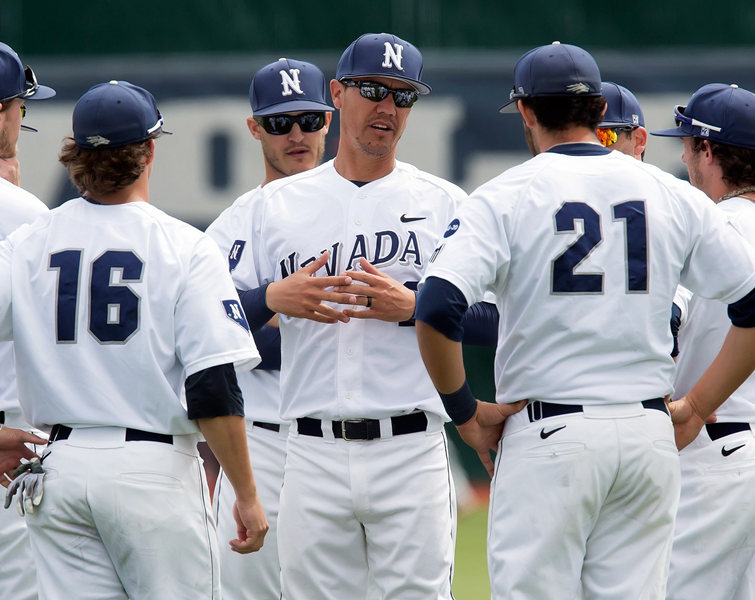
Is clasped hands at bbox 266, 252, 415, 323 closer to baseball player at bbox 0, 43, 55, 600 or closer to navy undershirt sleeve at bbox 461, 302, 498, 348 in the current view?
navy undershirt sleeve at bbox 461, 302, 498, 348

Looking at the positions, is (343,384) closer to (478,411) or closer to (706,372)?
(478,411)

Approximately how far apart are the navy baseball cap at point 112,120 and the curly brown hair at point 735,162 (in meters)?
1.95

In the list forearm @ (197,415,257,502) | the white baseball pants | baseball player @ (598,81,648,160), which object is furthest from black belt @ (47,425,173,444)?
baseball player @ (598,81,648,160)

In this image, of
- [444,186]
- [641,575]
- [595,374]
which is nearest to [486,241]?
[595,374]

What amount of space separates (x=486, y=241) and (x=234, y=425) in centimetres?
88

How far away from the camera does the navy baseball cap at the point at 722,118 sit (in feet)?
12.4

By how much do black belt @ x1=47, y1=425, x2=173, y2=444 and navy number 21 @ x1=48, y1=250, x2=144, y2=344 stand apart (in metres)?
0.25

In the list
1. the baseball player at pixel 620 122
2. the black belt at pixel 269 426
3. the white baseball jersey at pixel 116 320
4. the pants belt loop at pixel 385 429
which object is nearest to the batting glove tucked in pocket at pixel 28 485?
the white baseball jersey at pixel 116 320

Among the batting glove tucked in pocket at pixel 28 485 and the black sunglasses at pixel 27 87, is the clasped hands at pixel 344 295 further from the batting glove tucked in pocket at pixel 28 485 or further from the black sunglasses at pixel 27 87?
the black sunglasses at pixel 27 87

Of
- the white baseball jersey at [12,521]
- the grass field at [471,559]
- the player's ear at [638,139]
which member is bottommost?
the grass field at [471,559]

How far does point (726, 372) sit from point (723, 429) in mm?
395

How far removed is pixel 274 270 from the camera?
3.88m

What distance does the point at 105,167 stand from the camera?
317 cm

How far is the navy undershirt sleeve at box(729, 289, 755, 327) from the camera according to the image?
3283 mm
